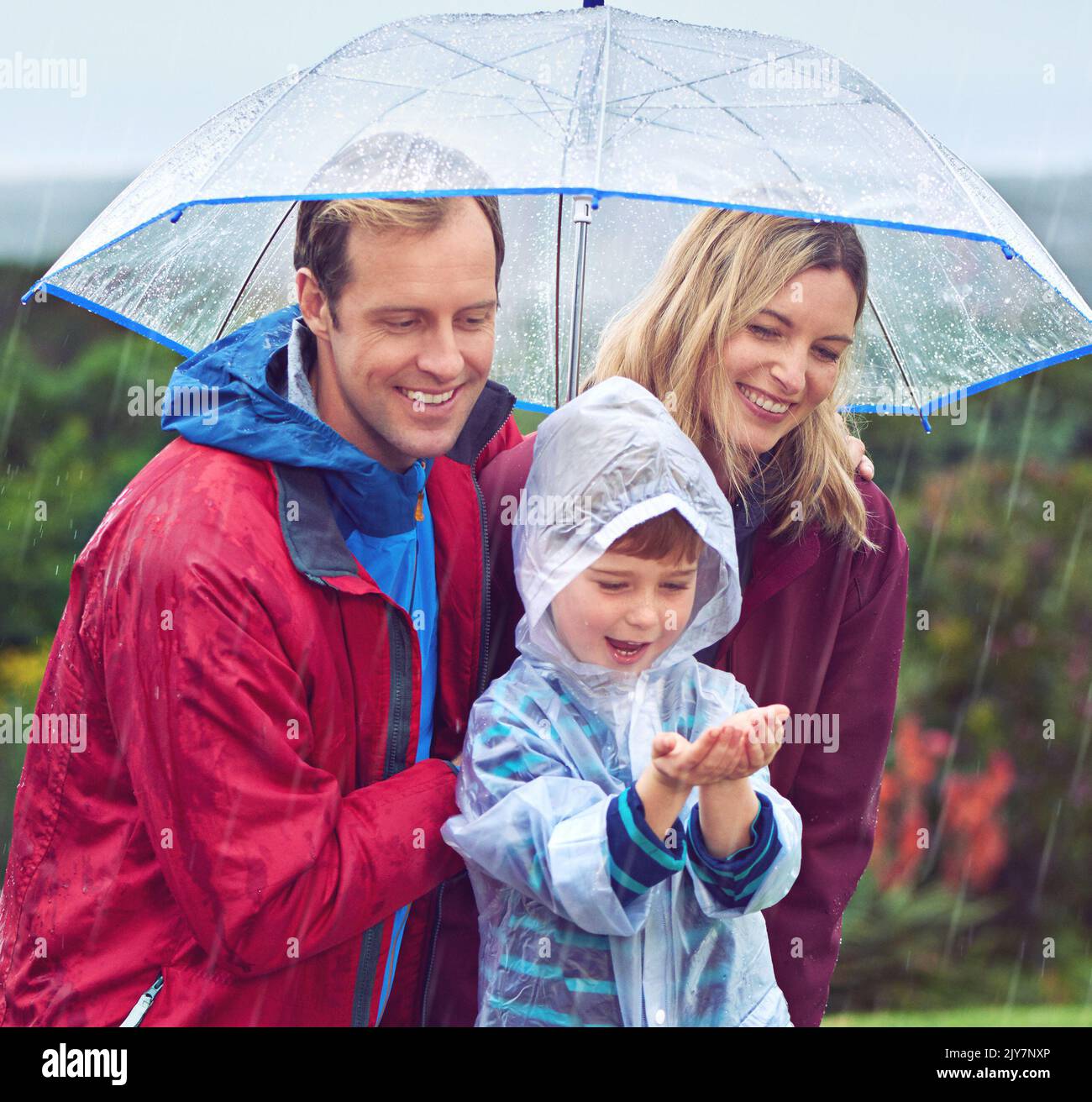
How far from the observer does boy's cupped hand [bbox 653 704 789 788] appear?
2256 mm

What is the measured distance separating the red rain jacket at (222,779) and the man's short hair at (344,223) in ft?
1.22

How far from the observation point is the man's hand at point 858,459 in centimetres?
332

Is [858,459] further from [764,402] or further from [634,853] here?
[634,853]

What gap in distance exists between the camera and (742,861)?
2432 mm

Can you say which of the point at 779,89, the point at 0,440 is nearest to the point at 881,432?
the point at 0,440

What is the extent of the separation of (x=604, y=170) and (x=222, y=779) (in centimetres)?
117

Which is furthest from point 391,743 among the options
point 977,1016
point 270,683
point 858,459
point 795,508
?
point 977,1016

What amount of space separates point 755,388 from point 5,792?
4200 millimetres

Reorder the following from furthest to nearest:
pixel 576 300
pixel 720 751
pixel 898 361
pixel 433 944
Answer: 1. pixel 898 361
2. pixel 576 300
3. pixel 433 944
4. pixel 720 751

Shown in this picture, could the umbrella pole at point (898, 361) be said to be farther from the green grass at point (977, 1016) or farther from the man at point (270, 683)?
the green grass at point (977, 1016)

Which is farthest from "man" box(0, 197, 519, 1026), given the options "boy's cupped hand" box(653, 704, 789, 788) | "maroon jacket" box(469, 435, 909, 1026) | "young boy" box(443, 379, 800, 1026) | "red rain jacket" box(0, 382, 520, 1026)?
"maroon jacket" box(469, 435, 909, 1026)
